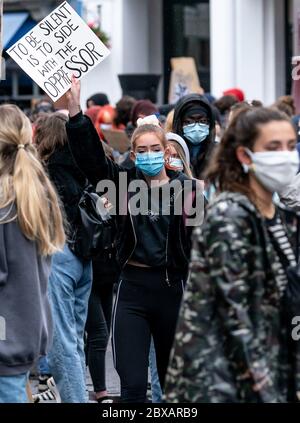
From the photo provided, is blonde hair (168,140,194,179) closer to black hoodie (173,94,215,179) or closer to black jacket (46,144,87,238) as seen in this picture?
black hoodie (173,94,215,179)

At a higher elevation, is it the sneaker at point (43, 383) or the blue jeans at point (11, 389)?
the blue jeans at point (11, 389)

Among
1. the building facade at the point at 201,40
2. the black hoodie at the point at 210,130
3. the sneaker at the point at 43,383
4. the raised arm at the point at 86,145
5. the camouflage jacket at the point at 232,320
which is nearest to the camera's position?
the camouflage jacket at the point at 232,320

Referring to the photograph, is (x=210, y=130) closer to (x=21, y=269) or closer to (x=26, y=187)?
(x=26, y=187)

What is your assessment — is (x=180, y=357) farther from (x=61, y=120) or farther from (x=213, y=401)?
(x=61, y=120)

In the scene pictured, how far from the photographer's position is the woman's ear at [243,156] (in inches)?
157

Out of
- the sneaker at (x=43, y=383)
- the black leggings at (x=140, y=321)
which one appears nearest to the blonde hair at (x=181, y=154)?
the black leggings at (x=140, y=321)

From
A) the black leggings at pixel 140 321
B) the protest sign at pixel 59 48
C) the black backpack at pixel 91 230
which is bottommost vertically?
the black leggings at pixel 140 321

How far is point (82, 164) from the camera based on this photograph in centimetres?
570

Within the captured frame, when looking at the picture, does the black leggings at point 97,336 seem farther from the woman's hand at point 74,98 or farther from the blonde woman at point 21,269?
the blonde woman at point 21,269

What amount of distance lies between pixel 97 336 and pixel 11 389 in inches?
107

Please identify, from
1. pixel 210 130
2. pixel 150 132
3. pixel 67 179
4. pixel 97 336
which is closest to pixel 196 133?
pixel 210 130

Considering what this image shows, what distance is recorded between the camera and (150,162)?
578cm

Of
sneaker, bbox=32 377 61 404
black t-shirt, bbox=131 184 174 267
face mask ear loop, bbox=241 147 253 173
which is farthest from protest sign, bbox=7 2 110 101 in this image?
face mask ear loop, bbox=241 147 253 173

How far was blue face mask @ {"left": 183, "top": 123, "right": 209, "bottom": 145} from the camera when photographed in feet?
22.3
